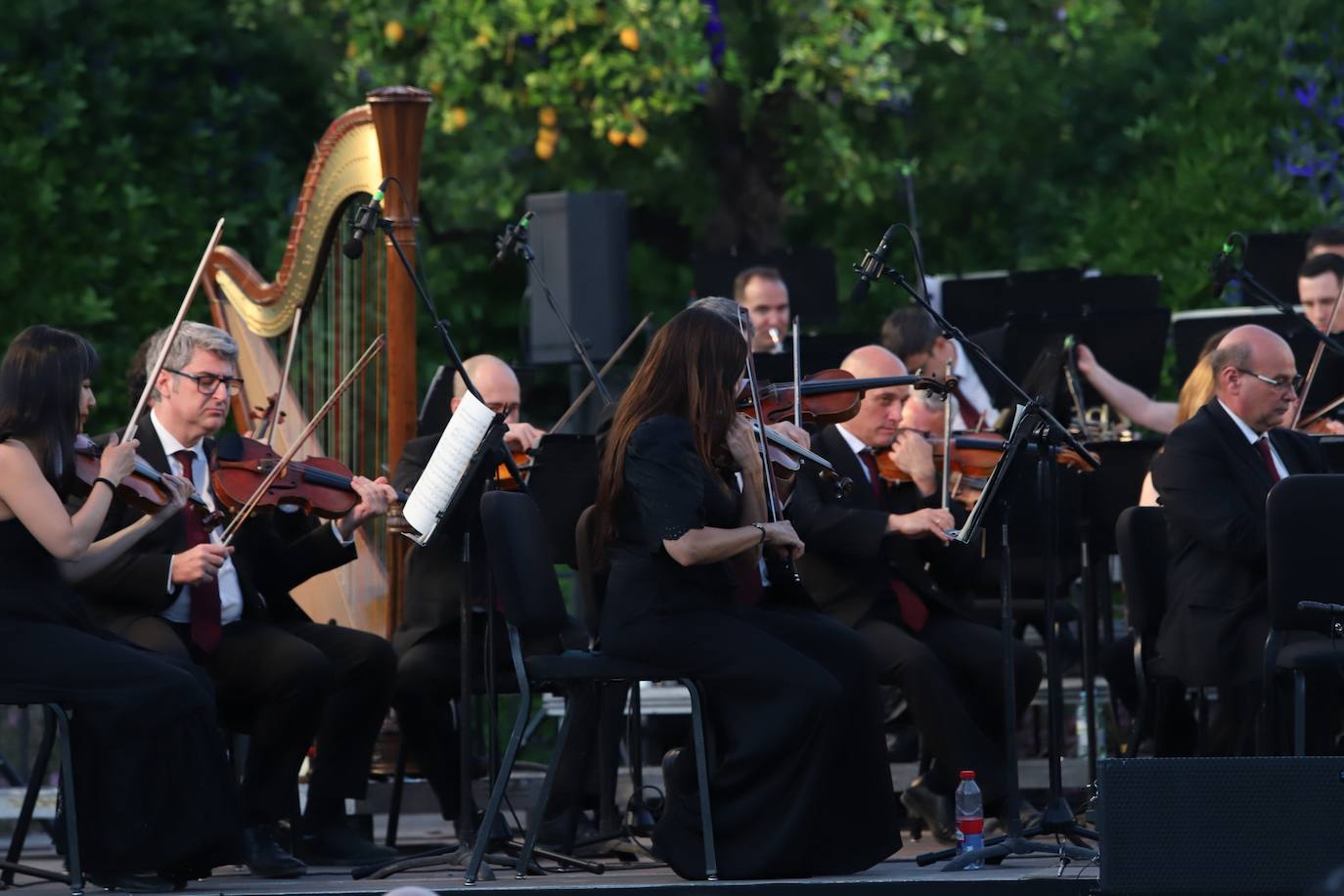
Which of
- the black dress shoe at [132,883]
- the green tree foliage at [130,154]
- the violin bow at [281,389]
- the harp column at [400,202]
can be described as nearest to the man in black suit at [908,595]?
the harp column at [400,202]

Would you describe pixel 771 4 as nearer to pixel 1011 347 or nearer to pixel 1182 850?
pixel 1011 347

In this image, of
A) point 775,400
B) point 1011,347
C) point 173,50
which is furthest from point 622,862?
point 173,50

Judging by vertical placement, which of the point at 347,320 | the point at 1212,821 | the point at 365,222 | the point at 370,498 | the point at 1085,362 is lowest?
the point at 1212,821

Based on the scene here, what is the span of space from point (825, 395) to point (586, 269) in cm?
275

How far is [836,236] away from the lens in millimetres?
12023

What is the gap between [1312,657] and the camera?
5523 mm

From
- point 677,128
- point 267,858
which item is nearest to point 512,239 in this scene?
point 267,858

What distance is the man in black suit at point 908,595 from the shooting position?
6.32 meters

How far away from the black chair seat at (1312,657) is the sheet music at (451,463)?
6.49ft

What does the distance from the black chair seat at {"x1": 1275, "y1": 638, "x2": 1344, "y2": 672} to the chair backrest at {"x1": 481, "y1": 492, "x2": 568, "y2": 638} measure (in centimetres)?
174

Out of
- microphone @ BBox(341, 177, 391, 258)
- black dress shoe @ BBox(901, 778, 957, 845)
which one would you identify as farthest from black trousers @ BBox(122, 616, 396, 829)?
black dress shoe @ BBox(901, 778, 957, 845)

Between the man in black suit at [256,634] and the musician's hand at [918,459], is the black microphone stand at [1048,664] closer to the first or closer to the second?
the musician's hand at [918,459]

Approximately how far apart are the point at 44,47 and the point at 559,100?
2.52 m

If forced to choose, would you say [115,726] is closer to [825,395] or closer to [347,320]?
[347,320]
